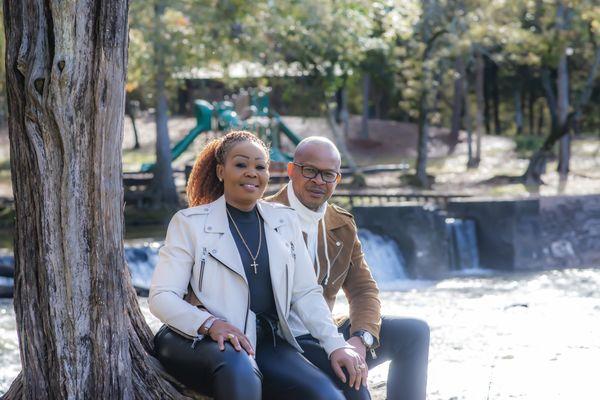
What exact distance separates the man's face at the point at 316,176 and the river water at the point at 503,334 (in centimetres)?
123

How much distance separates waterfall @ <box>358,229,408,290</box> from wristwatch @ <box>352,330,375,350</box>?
405 inches

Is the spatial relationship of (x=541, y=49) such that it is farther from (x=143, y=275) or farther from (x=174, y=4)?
(x=143, y=275)

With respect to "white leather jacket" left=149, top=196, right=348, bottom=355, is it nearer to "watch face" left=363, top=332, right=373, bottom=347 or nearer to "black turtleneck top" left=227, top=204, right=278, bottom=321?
"black turtleneck top" left=227, top=204, right=278, bottom=321

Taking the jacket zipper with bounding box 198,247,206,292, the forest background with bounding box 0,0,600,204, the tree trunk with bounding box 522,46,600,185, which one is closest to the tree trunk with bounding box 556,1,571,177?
the forest background with bounding box 0,0,600,204

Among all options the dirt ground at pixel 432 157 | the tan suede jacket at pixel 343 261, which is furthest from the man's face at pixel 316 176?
the dirt ground at pixel 432 157

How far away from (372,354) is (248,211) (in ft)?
2.52

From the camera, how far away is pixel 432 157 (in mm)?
33156

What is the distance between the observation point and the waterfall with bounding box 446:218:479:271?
51.3ft

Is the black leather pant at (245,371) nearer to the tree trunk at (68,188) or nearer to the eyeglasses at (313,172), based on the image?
the tree trunk at (68,188)

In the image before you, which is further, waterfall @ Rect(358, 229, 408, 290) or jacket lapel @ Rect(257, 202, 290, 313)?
waterfall @ Rect(358, 229, 408, 290)

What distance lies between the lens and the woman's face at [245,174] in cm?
428

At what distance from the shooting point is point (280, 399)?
3992 mm

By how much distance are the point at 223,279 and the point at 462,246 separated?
39.0 feet

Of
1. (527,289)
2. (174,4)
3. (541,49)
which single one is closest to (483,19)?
(541,49)
